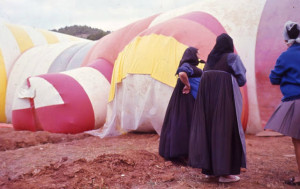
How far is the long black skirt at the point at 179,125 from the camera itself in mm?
3639

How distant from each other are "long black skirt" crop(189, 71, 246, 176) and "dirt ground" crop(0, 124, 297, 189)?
0.21 m

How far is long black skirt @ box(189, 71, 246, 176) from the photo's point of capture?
2753 mm

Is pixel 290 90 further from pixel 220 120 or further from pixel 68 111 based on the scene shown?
pixel 68 111

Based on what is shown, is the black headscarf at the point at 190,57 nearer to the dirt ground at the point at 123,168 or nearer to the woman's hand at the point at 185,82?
the woman's hand at the point at 185,82

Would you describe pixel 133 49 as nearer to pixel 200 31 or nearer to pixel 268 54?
pixel 200 31

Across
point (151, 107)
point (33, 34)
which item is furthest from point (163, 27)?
point (33, 34)

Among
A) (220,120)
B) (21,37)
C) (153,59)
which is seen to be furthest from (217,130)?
(21,37)

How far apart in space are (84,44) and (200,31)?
5.11 metres

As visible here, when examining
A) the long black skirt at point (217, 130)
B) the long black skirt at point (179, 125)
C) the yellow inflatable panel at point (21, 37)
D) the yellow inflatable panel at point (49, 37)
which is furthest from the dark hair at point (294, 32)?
the yellow inflatable panel at point (49, 37)

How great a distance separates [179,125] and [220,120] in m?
0.92

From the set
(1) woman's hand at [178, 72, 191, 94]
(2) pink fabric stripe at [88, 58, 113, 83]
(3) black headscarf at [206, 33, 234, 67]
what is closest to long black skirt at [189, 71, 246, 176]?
(3) black headscarf at [206, 33, 234, 67]

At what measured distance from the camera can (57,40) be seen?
11320 mm

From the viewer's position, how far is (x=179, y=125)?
3666mm

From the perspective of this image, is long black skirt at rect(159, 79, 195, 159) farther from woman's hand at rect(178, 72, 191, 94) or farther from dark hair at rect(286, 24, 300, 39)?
dark hair at rect(286, 24, 300, 39)
